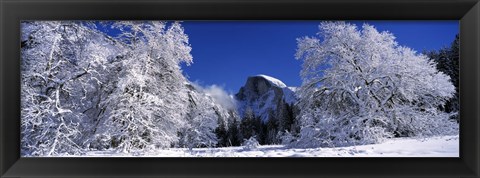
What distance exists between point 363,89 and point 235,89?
3.07 ft

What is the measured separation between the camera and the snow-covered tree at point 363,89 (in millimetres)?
3061

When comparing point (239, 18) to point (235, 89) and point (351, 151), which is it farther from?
point (351, 151)

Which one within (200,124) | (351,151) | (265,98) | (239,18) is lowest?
(351,151)

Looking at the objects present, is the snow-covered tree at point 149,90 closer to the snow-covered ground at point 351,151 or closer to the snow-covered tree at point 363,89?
the snow-covered ground at point 351,151

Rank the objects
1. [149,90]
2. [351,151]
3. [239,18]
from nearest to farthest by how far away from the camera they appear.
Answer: [239,18] < [351,151] < [149,90]

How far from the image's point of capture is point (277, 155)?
9.75ft

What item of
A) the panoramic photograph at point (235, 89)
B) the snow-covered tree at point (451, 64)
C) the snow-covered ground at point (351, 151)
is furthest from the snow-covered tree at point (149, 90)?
the snow-covered tree at point (451, 64)

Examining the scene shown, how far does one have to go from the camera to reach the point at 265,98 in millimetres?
3086

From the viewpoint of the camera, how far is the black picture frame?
284 cm

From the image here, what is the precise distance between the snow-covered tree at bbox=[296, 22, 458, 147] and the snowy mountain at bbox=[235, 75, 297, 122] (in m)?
0.11

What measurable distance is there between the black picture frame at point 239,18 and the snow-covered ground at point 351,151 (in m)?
0.06

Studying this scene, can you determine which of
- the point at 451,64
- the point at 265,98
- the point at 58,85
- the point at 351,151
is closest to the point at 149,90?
the point at 58,85
